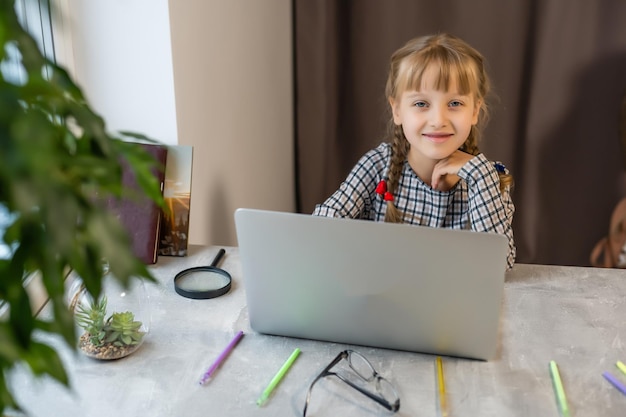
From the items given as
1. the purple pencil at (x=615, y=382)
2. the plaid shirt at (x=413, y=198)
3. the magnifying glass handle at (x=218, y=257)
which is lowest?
the purple pencil at (x=615, y=382)

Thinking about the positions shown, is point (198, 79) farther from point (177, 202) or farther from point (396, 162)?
point (396, 162)

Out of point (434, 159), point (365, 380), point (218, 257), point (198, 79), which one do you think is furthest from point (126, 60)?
point (365, 380)

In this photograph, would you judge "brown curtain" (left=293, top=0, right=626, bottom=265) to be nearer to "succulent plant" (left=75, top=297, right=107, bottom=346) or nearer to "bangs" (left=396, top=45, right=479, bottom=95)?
"bangs" (left=396, top=45, right=479, bottom=95)

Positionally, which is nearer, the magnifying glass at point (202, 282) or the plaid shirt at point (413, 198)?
the magnifying glass at point (202, 282)

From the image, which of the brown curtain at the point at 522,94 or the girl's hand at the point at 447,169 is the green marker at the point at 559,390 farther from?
the brown curtain at the point at 522,94

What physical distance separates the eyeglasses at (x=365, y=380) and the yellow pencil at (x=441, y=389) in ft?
0.18

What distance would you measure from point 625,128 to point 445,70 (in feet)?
2.84

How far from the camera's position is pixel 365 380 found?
91 centimetres

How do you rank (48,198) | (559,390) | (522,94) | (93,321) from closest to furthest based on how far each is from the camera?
(48,198)
(559,390)
(93,321)
(522,94)

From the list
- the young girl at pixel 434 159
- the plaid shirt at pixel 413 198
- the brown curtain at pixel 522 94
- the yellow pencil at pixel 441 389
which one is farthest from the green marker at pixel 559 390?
the brown curtain at pixel 522 94

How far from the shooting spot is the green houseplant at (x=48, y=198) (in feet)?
1.20

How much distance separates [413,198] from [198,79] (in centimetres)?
51

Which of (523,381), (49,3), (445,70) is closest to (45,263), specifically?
(49,3)

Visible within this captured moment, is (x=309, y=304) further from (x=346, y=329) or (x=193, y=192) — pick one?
(x=193, y=192)
